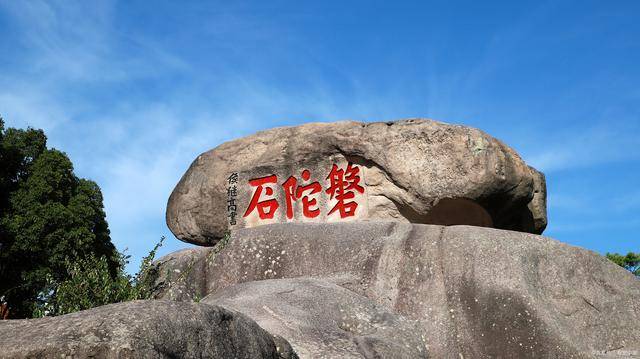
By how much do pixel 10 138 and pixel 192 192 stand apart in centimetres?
1032

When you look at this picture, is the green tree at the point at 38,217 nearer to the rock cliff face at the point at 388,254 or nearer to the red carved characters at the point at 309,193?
the red carved characters at the point at 309,193

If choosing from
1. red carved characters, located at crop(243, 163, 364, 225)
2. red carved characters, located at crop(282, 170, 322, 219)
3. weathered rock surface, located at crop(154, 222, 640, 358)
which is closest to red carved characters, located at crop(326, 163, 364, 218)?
red carved characters, located at crop(243, 163, 364, 225)

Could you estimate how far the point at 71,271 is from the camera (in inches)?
352

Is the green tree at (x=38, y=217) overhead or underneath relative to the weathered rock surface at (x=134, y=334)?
overhead

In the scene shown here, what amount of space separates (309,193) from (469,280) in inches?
124

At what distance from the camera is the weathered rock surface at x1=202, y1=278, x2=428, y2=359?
621 centimetres

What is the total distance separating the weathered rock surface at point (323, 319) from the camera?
621 centimetres

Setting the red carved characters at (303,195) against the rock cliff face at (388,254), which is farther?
the red carved characters at (303,195)

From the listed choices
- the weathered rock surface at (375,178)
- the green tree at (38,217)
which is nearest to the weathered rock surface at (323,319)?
the weathered rock surface at (375,178)

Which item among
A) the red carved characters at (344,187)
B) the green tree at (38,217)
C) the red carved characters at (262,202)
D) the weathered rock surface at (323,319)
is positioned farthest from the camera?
the green tree at (38,217)

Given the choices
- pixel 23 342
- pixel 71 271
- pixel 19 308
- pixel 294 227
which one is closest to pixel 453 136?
pixel 294 227

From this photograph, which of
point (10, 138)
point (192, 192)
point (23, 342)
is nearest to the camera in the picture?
point (23, 342)

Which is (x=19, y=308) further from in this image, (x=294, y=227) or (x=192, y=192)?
(x=294, y=227)

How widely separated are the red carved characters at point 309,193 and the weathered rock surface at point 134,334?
20.3 feet
